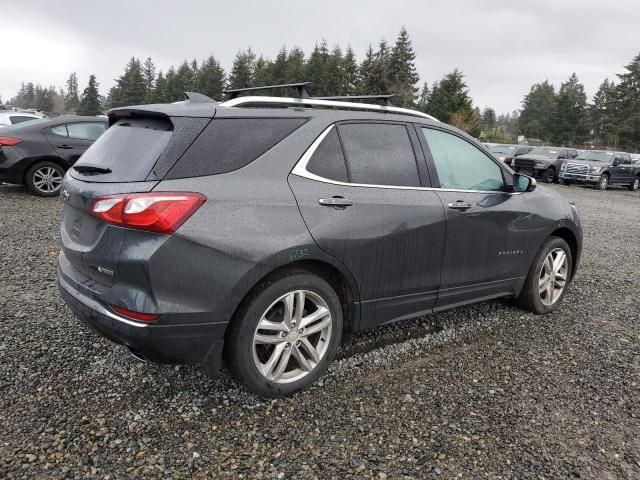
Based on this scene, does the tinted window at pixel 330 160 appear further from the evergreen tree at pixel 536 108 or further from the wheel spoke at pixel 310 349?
the evergreen tree at pixel 536 108

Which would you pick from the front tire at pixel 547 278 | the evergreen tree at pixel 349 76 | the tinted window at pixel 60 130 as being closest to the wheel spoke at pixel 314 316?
the front tire at pixel 547 278

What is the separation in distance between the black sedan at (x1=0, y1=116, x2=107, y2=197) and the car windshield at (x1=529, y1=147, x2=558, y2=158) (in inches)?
801

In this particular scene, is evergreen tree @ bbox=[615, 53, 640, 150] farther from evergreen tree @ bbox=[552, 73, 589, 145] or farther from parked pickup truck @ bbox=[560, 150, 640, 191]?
parked pickup truck @ bbox=[560, 150, 640, 191]

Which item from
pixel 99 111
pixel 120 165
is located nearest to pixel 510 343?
pixel 120 165

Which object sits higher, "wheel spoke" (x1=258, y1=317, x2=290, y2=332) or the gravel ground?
"wheel spoke" (x1=258, y1=317, x2=290, y2=332)

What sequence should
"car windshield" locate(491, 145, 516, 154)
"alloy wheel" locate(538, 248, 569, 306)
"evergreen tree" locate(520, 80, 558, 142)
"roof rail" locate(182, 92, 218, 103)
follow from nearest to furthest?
1. "roof rail" locate(182, 92, 218, 103)
2. "alloy wheel" locate(538, 248, 569, 306)
3. "car windshield" locate(491, 145, 516, 154)
4. "evergreen tree" locate(520, 80, 558, 142)

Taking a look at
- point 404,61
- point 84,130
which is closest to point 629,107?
point 404,61

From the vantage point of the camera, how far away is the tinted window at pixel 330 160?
296 cm

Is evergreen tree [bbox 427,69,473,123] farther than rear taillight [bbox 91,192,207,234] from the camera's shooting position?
Yes

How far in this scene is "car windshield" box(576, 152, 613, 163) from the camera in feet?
73.2

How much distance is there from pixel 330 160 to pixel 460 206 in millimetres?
1107

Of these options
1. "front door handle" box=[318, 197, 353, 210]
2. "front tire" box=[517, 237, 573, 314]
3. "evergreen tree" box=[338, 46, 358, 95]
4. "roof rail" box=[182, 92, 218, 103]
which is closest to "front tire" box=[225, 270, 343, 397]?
"front door handle" box=[318, 197, 353, 210]

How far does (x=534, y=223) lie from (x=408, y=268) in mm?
1571

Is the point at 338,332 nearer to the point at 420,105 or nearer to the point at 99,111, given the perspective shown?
the point at 420,105
